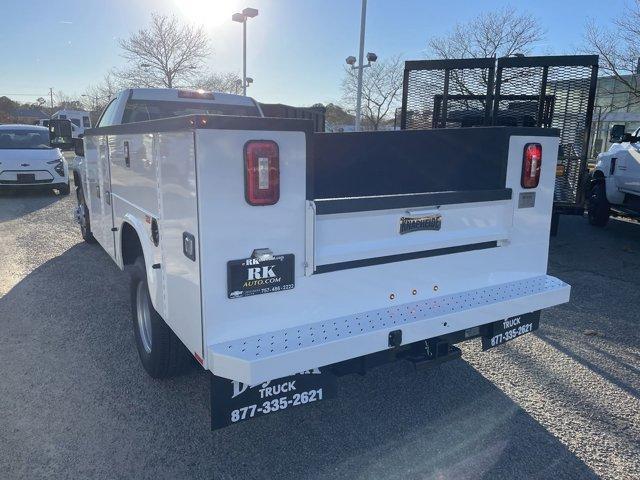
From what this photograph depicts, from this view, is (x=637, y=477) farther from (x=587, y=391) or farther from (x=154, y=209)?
(x=154, y=209)

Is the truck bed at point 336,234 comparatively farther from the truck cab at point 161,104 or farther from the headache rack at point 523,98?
the headache rack at point 523,98

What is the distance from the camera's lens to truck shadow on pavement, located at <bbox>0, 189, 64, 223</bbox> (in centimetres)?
1041

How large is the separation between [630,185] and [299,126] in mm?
8475

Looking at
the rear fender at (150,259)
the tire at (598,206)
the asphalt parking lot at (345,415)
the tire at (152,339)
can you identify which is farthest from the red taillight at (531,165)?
the tire at (598,206)

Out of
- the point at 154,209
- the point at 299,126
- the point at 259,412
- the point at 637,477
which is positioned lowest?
the point at 637,477

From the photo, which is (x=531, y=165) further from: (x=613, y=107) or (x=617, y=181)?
(x=613, y=107)

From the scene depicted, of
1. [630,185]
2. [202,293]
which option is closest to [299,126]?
[202,293]

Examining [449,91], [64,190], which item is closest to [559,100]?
[449,91]

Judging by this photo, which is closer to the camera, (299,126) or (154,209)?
(299,126)

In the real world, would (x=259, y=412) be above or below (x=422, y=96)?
below

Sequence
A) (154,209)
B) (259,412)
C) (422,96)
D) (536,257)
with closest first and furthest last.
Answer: (259,412)
(154,209)
(536,257)
(422,96)

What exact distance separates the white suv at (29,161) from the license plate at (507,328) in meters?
12.6

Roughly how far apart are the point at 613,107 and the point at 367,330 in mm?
18618

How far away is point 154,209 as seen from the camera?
2889 millimetres
